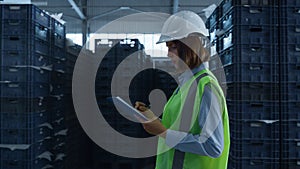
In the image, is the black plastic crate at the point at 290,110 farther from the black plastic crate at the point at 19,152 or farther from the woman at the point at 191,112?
the black plastic crate at the point at 19,152

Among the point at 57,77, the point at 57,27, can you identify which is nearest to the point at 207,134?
the point at 57,77

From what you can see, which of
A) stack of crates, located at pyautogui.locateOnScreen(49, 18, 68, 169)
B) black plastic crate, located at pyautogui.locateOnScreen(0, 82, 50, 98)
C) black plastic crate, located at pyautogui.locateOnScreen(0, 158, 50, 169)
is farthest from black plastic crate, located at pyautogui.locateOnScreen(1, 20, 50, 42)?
black plastic crate, located at pyautogui.locateOnScreen(0, 158, 50, 169)

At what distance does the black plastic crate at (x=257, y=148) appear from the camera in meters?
2.95

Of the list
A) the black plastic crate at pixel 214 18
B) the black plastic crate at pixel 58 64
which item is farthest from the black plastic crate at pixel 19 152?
the black plastic crate at pixel 214 18

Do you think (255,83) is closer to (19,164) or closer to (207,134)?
(207,134)

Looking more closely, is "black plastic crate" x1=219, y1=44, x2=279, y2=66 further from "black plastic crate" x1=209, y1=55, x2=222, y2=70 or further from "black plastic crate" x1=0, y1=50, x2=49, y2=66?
"black plastic crate" x1=0, y1=50, x2=49, y2=66

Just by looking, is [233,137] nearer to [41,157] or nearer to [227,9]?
[227,9]

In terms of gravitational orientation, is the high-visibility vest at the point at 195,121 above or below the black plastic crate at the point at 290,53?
below

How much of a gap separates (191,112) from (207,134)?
13 cm

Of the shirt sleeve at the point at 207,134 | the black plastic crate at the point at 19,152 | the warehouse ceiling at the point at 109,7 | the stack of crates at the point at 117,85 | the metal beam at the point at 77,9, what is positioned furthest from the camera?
the warehouse ceiling at the point at 109,7

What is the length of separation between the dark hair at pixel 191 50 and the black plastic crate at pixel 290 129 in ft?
6.47

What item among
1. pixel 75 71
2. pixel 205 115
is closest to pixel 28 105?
pixel 75 71

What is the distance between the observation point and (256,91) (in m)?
3.00

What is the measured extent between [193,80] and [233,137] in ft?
6.36
